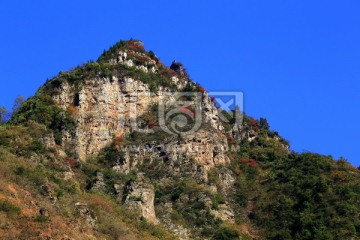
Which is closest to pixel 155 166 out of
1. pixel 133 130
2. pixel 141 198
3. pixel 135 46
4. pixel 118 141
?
pixel 118 141

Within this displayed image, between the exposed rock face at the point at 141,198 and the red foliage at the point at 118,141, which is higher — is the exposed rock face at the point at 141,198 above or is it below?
below

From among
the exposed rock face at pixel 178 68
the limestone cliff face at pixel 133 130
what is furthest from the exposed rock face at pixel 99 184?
the exposed rock face at pixel 178 68

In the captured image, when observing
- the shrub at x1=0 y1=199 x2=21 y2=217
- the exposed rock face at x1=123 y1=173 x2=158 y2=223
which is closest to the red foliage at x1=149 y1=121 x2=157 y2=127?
the exposed rock face at x1=123 y1=173 x2=158 y2=223

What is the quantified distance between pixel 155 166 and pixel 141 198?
9.69 metres

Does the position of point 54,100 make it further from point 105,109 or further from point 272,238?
point 272,238

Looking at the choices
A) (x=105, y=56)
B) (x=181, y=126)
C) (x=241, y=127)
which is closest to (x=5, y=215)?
(x=181, y=126)

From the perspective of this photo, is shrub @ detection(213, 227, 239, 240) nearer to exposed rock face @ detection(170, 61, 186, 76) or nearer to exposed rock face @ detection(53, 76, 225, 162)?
exposed rock face @ detection(53, 76, 225, 162)

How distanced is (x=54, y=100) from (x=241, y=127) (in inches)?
999

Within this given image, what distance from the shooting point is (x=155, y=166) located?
84.1 metres

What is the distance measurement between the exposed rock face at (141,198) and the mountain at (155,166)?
0.11 meters

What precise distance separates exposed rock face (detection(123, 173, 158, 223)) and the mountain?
0.11 metres

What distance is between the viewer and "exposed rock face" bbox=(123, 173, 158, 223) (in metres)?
74.0

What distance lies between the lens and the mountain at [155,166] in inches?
2822

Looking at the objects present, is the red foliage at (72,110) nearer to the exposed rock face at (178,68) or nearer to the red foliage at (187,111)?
the red foliage at (187,111)
